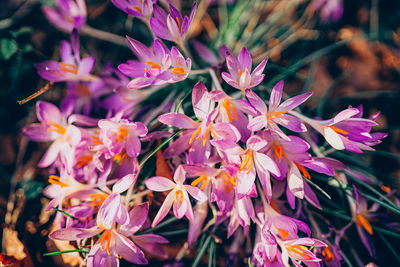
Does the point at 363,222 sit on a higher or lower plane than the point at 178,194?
lower

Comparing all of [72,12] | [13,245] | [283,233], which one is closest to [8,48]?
[72,12]

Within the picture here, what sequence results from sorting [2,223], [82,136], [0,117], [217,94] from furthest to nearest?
[0,117]
[2,223]
[82,136]
[217,94]

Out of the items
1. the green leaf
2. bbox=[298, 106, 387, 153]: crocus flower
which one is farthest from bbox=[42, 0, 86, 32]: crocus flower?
bbox=[298, 106, 387, 153]: crocus flower

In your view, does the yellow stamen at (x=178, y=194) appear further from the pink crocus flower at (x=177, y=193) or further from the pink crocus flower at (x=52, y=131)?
the pink crocus flower at (x=52, y=131)

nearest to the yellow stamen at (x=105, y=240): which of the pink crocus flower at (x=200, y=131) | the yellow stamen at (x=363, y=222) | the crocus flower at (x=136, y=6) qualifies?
the pink crocus flower at (x=200, y=131)

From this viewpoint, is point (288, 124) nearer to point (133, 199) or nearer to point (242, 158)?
point (242, 158)

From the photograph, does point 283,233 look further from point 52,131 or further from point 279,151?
point 52,131

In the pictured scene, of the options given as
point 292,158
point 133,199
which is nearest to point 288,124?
point 292,158
